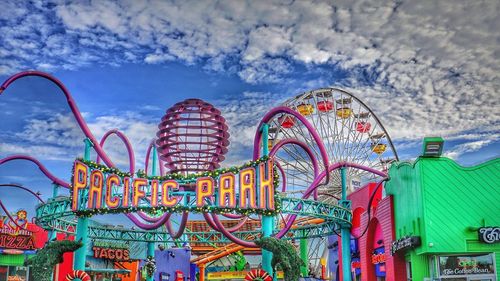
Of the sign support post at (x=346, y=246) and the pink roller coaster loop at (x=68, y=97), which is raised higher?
the pink roller coaster loop at (x=68, y=97)

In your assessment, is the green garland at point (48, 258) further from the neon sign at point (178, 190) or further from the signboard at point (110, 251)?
the signboard at point (110, 251)

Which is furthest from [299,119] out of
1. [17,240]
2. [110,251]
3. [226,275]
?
[110,251]

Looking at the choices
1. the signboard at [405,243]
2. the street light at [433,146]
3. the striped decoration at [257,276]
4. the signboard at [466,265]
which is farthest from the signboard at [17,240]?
the signboard at [466,265]

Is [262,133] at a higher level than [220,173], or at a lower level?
higher

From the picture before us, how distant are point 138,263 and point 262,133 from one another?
3845 cm

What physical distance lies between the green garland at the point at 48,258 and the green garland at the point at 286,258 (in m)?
9.80

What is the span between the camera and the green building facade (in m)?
22.5

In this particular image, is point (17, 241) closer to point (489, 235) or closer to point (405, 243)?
point (405, 243)

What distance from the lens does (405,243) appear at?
76.8 feet

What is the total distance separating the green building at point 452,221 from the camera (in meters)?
22.5

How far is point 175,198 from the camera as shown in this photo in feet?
90.6

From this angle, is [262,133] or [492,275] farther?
[262,133]

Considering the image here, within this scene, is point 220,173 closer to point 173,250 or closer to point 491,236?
point 491,236

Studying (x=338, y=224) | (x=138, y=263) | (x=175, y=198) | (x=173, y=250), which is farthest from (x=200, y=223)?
(x=175, y=198)
